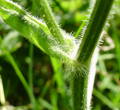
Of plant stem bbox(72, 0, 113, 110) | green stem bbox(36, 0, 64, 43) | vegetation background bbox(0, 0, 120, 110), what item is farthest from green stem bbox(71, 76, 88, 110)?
vegetation background bbox(0, 0, 120, 110)

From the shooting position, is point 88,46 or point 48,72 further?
point 48,72

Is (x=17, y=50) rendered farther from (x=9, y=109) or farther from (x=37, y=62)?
(x=9, y=109)

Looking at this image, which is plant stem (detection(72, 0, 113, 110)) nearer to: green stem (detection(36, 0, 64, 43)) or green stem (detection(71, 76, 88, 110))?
green stem (detection(71, 76, 88, 110))

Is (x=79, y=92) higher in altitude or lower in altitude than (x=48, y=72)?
higher

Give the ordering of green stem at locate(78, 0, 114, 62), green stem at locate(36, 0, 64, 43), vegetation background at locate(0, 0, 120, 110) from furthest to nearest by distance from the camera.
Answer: vegetation background at locate(0, 0, 120, 110), green stem at locate(36, 0, 64, 43), green stem at locate(78, 0, 114, 62)

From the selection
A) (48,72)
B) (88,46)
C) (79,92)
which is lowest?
(48,72)

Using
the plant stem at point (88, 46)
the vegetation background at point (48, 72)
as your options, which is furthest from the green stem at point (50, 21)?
the vegetation background at point (48, 72)

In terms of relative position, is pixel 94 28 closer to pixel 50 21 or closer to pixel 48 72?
pixel 50 21

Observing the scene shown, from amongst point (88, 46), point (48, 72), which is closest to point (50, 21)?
point (88, 46)

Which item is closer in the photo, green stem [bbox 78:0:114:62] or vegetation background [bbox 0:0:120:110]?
green stem [bbox 78:0:114:62]
